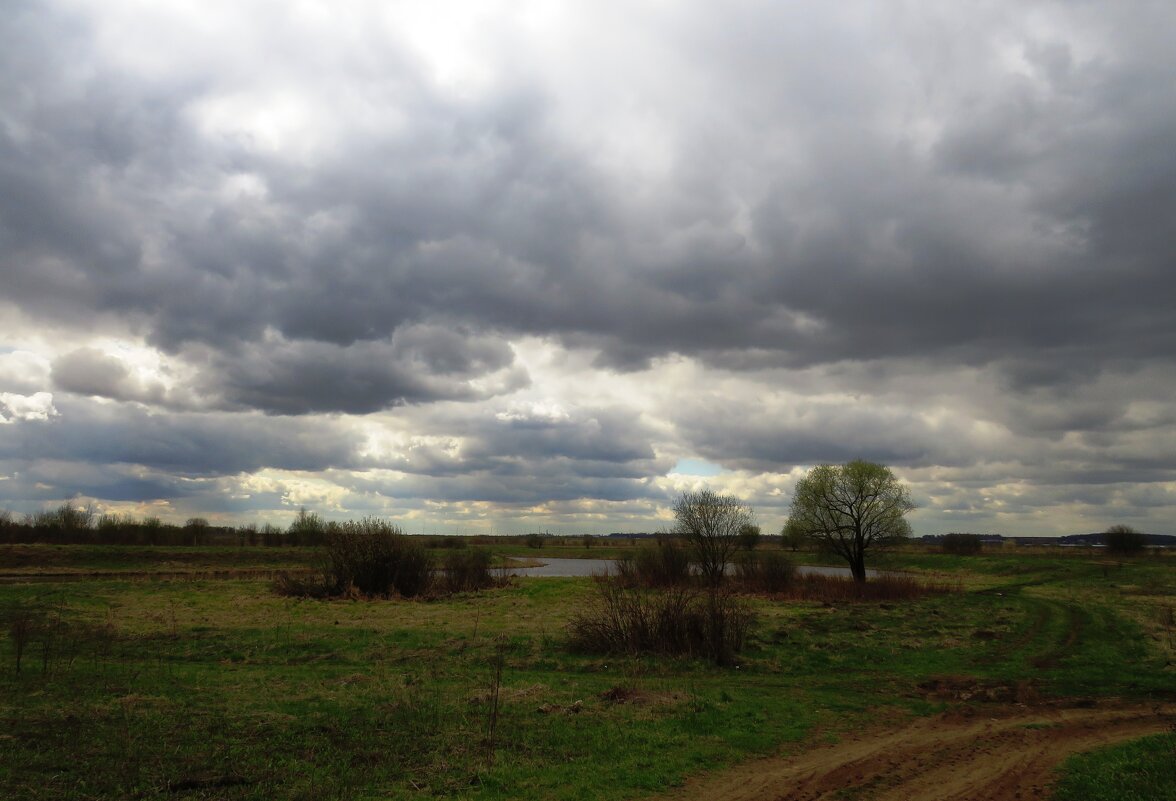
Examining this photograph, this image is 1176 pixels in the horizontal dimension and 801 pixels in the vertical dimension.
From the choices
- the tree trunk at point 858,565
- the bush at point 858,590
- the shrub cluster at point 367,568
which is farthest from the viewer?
the tree trunk at point 858,565

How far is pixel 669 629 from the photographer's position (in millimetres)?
21812

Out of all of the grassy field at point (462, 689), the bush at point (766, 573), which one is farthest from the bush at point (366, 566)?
the bush at point (766, 573)

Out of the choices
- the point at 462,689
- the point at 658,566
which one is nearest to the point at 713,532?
the point at 658,566

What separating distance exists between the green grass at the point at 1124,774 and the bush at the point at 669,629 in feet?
34.5

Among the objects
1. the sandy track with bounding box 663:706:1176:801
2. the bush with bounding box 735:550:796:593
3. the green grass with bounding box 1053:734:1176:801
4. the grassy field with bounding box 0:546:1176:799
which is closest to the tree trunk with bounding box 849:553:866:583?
the bush with bounding box 735:550:796:593

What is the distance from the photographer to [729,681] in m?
18.5

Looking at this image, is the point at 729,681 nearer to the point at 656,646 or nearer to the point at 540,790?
the point at 656,646

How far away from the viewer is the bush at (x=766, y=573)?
42550mm

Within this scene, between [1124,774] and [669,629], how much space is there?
12969mm

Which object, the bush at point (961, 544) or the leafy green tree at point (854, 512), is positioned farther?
the bush at point (961, 544)

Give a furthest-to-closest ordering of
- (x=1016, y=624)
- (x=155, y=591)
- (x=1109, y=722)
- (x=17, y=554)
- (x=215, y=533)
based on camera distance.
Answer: (x=215, y=533) → (x=17, y=554) → (x=155, y=591) → (x=1016, y=624) → (x=1109, y=722)

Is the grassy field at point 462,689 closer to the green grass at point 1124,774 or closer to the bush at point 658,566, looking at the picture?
the green grass at point 1124,774

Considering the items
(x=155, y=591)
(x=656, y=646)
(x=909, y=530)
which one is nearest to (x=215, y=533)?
(x=155, y=591)

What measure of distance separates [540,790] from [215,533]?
5170 inches
